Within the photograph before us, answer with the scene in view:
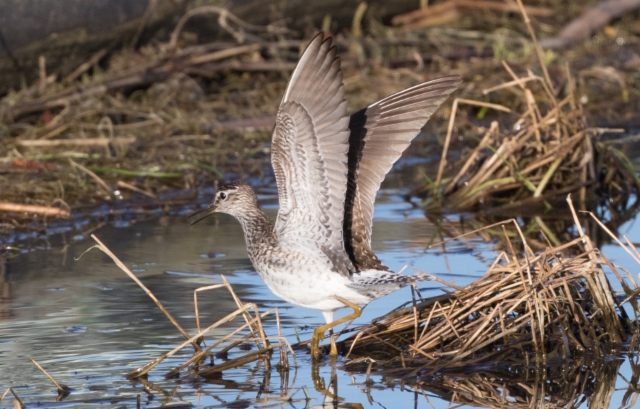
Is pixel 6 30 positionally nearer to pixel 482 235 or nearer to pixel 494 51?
pixel 482 235

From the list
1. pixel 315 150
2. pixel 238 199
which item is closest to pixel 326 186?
pixel 315 150

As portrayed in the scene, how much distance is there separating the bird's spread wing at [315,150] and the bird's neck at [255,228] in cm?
29

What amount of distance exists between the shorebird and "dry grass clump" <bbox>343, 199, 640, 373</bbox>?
10.6 inches

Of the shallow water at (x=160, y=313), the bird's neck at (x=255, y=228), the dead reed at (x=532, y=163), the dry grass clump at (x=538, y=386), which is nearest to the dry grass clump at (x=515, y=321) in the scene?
the dry grass clump at (x=538, y=386)

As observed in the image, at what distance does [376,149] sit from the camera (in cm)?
491

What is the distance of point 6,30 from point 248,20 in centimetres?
270

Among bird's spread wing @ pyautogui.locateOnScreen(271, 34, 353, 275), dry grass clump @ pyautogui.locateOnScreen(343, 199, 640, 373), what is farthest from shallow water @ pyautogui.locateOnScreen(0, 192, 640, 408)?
bird's spread wing @ pyautogui.locateOnScreen(271, 34, 353, 275)

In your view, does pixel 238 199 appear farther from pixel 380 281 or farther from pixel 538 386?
pixel 538 386

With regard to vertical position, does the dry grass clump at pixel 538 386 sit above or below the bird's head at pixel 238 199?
below

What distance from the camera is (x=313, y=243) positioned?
461 centimetres

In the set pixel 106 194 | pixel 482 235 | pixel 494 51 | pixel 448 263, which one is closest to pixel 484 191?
pixel 482 235

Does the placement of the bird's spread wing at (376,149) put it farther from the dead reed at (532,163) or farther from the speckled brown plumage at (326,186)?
the dead reed at (532,163)

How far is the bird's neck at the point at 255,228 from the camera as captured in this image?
4.85 m

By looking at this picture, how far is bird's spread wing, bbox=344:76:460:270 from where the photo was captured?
192 inches
